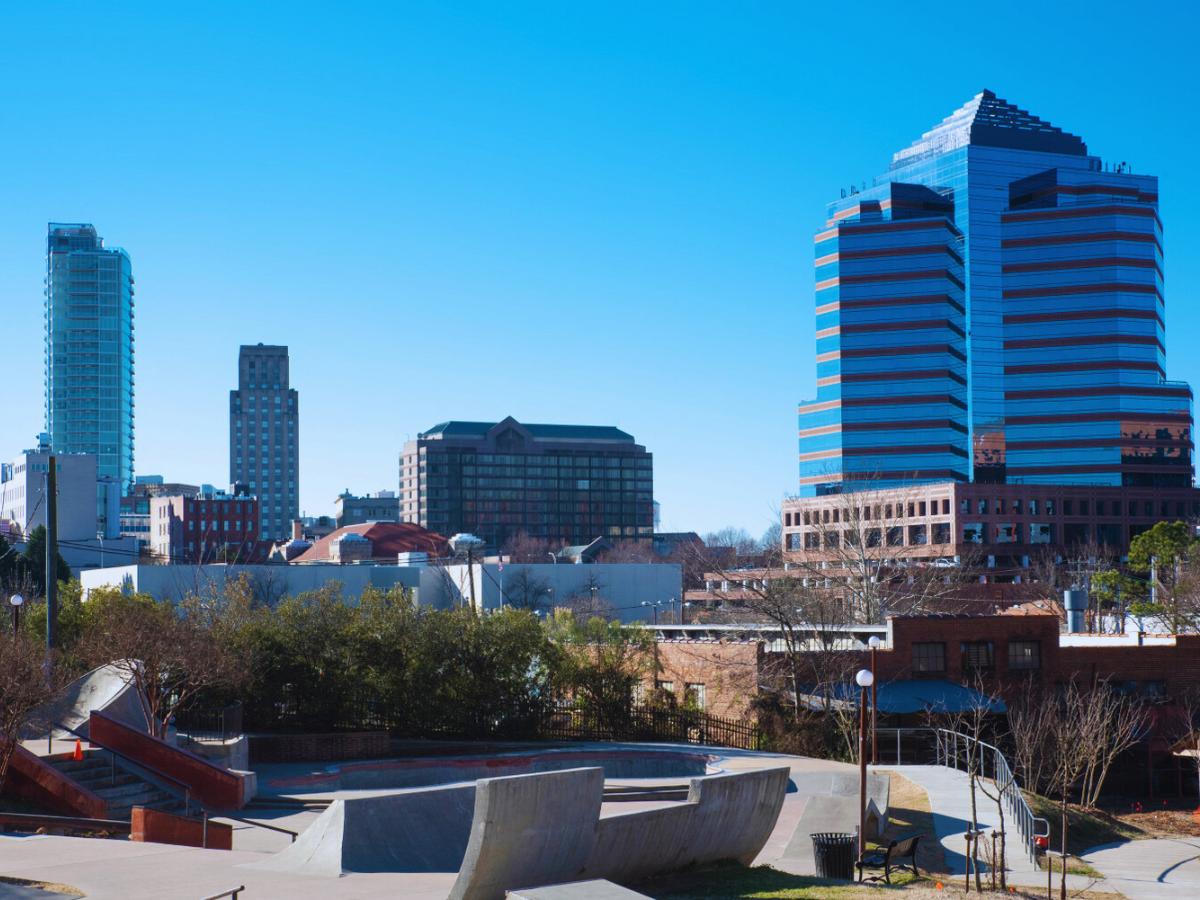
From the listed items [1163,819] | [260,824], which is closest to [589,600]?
[1163,819]

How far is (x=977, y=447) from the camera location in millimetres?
142125

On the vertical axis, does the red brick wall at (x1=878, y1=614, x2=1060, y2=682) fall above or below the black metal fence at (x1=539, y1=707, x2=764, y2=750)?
above

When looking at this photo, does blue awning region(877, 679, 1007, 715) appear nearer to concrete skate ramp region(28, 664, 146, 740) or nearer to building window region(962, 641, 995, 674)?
building window region(962, 641, 995, 674)

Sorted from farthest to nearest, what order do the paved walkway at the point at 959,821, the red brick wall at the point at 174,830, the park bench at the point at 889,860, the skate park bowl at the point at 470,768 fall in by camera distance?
the skate park bowl at the point at 470,768
the paved walkway at the point at 959,821
the red brick wall at the point at 174,830
the park bench at the point at 889,860

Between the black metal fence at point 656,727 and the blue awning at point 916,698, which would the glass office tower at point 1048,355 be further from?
the black metal fence at point 656,727

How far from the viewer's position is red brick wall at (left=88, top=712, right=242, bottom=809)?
25234mm

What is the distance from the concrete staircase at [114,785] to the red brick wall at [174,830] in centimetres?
457

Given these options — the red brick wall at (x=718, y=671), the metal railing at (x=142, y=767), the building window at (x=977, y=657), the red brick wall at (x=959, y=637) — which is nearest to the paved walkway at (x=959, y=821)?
the red brick wall at (x=718, y=671)

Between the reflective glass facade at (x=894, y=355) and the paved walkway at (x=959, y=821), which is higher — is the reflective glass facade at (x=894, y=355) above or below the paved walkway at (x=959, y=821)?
above

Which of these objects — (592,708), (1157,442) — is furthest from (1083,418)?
(592,708)

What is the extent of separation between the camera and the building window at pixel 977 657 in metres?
40.4

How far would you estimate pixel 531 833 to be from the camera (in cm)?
1369

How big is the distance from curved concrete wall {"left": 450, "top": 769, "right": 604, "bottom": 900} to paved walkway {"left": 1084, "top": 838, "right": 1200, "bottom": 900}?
966 centimetres

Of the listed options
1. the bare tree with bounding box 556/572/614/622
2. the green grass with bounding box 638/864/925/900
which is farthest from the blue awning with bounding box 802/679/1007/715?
the bare tree with bounding box 556/572/614/622
